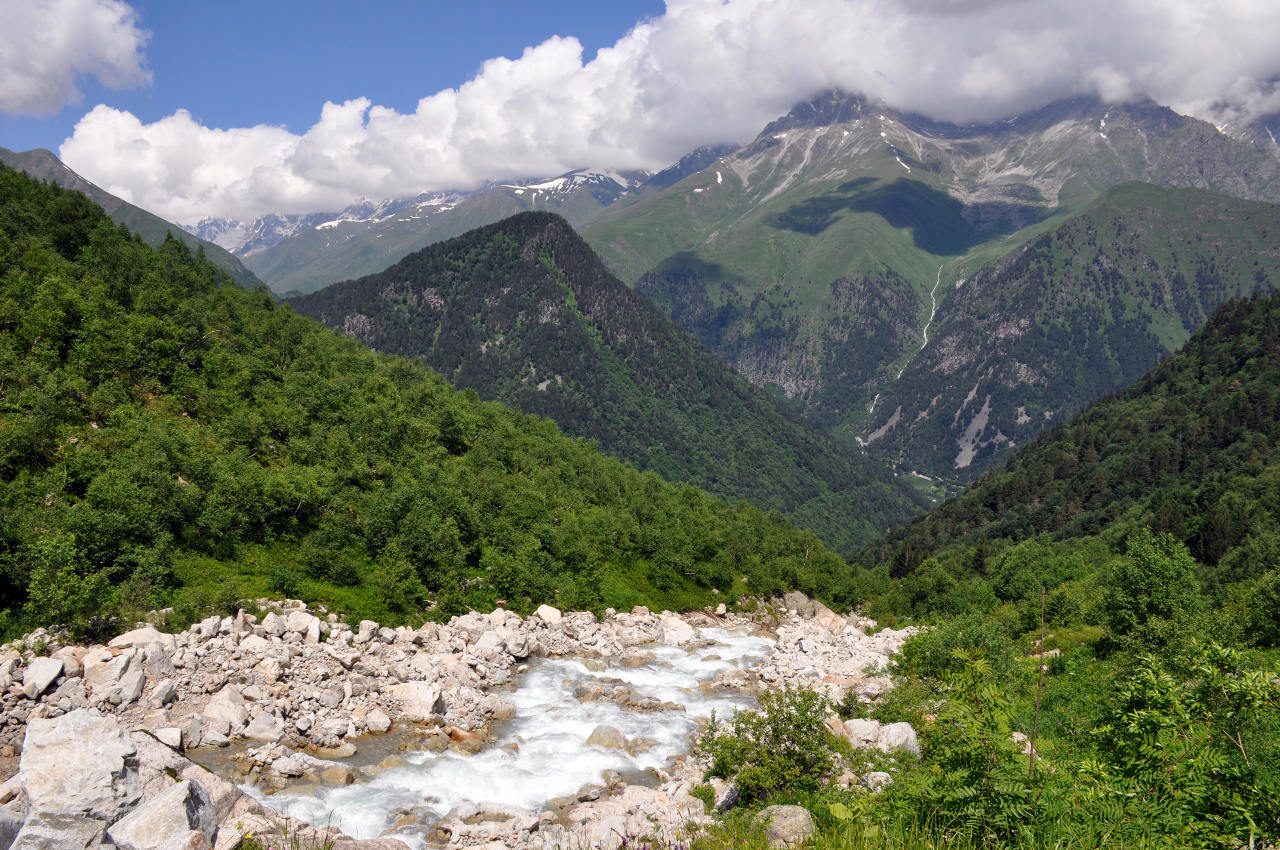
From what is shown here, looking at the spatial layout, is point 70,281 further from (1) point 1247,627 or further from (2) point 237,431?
(1) point 1247,627

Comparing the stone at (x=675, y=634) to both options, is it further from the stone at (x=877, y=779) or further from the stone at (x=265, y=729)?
the stone at (x=877, y=779)

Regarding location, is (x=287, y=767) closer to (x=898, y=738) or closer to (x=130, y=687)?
(x=130, y=687)

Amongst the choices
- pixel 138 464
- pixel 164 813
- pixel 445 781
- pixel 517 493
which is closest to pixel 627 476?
pixel 517 493

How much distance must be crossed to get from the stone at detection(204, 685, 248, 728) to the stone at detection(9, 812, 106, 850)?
49.0 feet

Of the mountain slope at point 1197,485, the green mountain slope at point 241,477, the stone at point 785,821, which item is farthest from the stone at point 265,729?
the mountain slope at point 1197,485

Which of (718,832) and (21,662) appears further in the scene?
(21,662)

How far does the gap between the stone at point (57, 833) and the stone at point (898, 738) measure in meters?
26.4

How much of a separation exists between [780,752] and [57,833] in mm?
21411

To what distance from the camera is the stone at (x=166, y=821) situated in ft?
52.1

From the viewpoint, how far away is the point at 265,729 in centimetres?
3009

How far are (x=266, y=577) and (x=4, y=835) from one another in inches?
1282

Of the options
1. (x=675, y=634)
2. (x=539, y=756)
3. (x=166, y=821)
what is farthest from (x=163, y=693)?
(x=675, y=634)

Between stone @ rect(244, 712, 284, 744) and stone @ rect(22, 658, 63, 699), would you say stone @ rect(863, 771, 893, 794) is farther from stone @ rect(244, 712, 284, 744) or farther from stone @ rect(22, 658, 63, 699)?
stone @ rect(22, 658, 63, 699)

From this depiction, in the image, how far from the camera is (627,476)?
108062 mm
